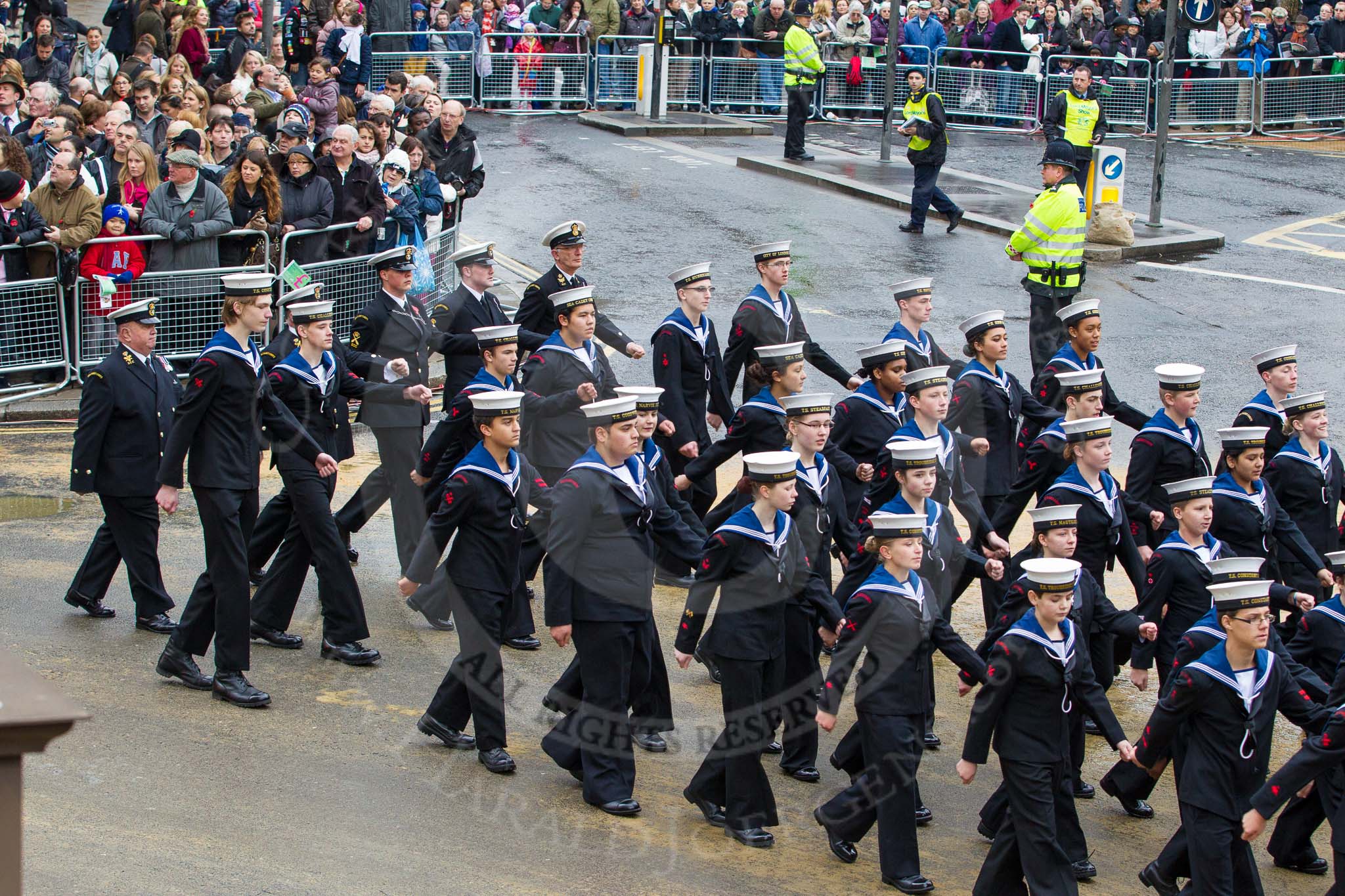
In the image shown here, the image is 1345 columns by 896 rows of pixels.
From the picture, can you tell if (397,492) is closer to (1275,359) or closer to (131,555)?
(131,555)

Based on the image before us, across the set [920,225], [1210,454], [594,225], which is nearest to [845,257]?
[920,225]

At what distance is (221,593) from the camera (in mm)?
8469

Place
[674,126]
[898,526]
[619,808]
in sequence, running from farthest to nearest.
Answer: [674,126], [619,808], [898,526]

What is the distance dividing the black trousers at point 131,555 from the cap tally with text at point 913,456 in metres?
4.00

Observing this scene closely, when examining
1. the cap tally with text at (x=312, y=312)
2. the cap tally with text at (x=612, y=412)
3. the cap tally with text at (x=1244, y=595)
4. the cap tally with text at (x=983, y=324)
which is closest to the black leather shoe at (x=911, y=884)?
the cap tally with text at (x=1244, y=595)

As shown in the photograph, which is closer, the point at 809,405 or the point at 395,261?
the point at 809,405

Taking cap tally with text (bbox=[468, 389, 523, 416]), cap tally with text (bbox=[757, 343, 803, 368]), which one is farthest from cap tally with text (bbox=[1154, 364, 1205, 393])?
cap tally with text (bbox=[468, 389, 523, 416])

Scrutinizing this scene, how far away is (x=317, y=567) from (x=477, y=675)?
4.68 feet

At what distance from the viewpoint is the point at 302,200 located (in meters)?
14.2

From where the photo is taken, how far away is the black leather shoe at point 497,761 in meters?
7.98

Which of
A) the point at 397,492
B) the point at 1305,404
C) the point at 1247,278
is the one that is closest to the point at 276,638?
the point at 397,492

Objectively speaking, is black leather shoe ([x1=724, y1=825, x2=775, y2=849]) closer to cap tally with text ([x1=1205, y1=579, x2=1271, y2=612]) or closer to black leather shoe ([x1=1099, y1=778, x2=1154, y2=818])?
black leather shoe ([x1=1099, y1=778, x2=1154, y2=818])

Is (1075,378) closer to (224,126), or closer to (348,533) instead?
(348,533)

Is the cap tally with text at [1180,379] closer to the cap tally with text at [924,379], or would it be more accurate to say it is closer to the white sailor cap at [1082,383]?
the white sailor cap at [1082,383]
